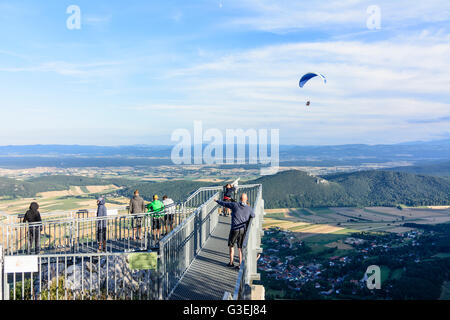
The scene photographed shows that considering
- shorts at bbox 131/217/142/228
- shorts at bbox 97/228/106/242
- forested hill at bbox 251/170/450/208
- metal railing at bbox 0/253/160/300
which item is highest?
shorts at bbox 131/217/142/228

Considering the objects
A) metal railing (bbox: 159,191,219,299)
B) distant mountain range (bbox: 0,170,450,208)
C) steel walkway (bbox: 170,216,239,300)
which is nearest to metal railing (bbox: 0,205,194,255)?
metal railing (bbox: 159,191,219,299)

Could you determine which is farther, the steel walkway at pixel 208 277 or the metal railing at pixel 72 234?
the metal railing at pixel 72 234

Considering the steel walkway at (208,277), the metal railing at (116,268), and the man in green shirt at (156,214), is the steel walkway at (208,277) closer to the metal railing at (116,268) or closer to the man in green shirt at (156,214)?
the metal railing at (116,268)

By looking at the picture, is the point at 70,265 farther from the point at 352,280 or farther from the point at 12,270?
the point at 352,280

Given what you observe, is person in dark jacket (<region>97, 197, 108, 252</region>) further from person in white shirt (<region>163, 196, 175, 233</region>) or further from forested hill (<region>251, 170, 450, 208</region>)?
forested hill (<region>251, 170, 450, 208</region>)

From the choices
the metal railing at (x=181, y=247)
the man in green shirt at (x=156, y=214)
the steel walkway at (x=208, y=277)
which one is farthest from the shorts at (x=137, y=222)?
the steel walkway at (x=208, y=277)

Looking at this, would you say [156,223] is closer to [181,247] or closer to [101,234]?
[101,234]
